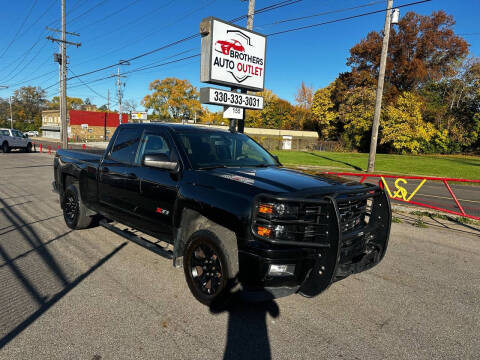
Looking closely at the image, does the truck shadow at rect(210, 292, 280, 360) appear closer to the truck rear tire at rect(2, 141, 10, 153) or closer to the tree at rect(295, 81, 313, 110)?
the truck rear tire at rect(2, 141, 10, 153)

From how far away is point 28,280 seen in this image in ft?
12.8

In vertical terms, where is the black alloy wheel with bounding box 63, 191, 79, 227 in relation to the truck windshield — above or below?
below

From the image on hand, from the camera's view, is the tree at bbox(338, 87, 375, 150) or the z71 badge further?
the tree at bbox(338, 87, 375, 150)

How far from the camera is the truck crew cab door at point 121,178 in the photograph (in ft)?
14.8

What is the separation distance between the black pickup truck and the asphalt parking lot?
1.33 feet

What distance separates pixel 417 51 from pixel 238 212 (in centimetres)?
5295

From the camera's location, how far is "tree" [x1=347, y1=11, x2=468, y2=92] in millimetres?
45469

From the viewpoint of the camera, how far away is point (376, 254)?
3.63 m

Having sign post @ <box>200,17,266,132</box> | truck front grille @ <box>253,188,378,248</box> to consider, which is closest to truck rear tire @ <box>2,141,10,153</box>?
sign post @ <box>200,17,266,132</box>

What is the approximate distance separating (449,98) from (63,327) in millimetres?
53057

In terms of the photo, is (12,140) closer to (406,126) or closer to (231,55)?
(231,55)

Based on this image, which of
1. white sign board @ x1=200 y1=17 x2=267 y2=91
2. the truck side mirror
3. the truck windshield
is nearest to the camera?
the truck side mirror

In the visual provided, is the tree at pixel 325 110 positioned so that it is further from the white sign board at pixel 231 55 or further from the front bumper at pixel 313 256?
the front bumper at pixel 313 256

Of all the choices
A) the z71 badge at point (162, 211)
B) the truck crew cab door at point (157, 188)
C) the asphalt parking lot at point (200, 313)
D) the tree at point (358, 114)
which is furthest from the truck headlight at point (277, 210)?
the tree at point (358, 114)
